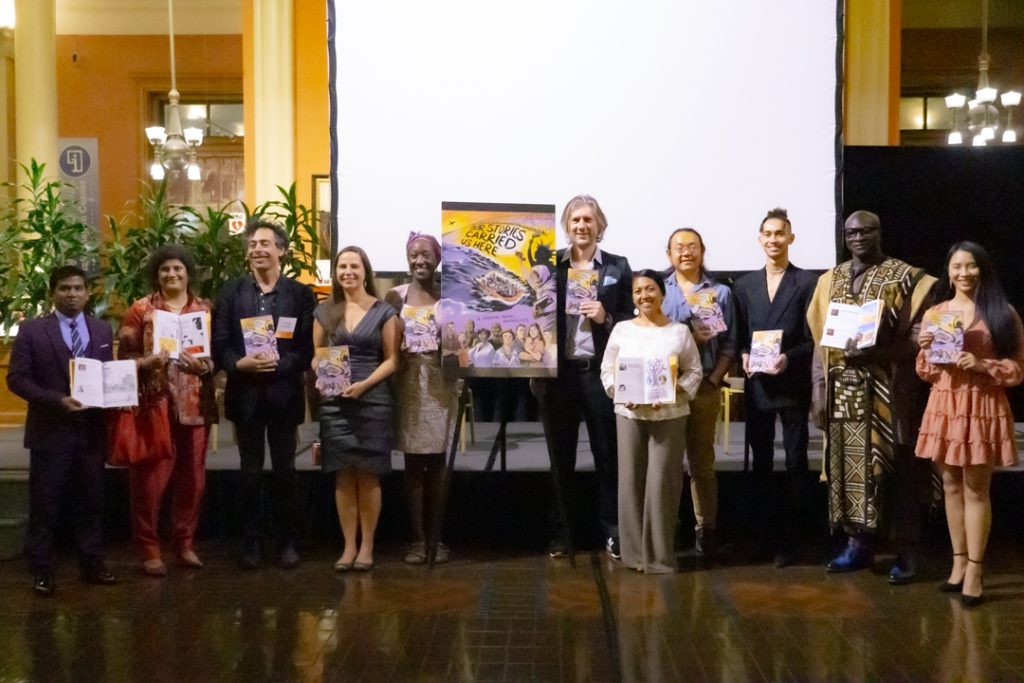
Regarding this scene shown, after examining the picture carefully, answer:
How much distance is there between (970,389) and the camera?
13.1 ft

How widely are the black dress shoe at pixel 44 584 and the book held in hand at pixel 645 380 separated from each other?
2660 millimetres

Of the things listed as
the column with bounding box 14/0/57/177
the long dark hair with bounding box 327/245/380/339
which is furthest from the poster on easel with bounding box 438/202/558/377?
the column with bounding box 14/0/57/177

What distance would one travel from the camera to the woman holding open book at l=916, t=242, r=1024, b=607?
3.94m

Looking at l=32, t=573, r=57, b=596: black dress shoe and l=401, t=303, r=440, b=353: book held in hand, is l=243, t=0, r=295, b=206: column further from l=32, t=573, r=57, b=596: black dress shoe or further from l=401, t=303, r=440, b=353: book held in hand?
l=32, t=573, r=57, b=596: black dress shoe

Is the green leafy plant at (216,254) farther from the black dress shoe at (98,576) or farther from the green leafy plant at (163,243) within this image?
the black dress shoe at (98,576)

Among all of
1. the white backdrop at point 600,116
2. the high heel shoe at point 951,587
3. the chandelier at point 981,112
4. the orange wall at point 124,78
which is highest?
the orange wall at point 124,78

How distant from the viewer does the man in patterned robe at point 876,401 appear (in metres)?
4.29

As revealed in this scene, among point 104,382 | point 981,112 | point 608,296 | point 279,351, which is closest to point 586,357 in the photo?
point 608,296

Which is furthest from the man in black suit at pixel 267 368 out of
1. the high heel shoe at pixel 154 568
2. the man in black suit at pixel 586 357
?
the man in black suit at pixel 586 357

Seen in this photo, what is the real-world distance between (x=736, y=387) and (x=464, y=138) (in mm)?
2550

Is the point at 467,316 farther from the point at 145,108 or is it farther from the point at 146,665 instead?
the point at 145,108

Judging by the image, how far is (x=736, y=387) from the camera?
6543 mm

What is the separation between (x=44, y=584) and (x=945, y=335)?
13.2 feet

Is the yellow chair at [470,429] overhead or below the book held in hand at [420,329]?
below
